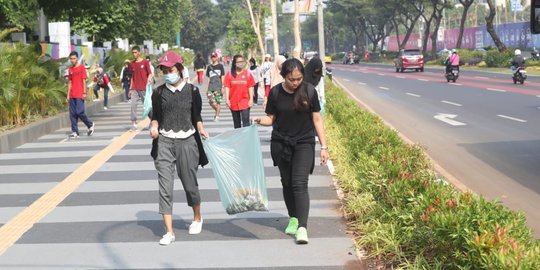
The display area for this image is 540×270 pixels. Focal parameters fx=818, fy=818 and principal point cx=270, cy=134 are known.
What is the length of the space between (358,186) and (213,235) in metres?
1.64

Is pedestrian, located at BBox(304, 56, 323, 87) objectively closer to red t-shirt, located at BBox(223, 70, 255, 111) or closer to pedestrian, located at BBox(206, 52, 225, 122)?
red t-shirt, located at BBox(223, 70, 255, 111)

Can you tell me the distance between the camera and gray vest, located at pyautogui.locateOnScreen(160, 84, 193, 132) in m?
7.02

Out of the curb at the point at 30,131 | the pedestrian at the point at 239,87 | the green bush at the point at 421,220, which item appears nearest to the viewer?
the green bush at the point at 421,220

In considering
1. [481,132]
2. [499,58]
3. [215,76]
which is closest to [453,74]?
[499,58]

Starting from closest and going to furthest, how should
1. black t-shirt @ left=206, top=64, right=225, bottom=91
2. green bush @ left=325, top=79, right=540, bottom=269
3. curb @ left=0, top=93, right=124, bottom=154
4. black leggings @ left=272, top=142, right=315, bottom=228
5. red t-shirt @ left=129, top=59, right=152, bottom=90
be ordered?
green bush @ left=325, top=79, right=540, bottom=269, black leggings @ left=272, top=142, right=315, bottom=228, curb @ left=0, top=93, right=124, bottom=154, red t-shirt @ left=129, top=59, right=152, bottom=90, black t-shirt @ left=206, top=64, right=225, bottom=91

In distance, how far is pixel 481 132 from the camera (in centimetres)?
1583

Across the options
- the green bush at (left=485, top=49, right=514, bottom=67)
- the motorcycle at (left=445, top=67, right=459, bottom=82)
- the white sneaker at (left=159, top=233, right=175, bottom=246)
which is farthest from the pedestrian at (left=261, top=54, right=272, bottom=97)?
the green bush at (left=485, top=49, right=514, bottom=67)

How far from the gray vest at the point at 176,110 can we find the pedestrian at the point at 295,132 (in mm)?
597

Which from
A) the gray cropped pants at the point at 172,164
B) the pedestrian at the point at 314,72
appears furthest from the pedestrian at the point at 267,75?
the gray cropped pants at the point at 172,164

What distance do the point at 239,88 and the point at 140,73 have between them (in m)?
3.90

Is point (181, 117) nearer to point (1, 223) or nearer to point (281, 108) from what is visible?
point (281, 108)

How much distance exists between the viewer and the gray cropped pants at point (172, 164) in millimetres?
6895

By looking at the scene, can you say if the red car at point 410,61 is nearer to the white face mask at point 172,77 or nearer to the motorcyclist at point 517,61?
the motorcyclist at point 517,61

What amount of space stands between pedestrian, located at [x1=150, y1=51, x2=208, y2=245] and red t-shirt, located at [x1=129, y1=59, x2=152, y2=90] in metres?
9.27
